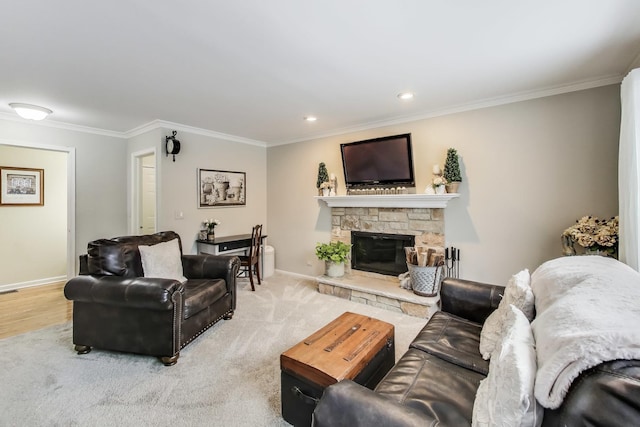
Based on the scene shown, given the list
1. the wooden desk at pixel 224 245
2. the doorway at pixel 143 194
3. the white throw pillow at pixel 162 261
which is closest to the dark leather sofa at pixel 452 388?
the white throw pillow at pixel 162 261

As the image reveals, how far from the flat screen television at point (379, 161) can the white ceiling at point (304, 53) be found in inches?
18.5

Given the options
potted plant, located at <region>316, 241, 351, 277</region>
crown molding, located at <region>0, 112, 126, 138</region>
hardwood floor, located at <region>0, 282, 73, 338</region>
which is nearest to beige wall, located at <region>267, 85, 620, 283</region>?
potted plant, located at <region>316, 241, 351, 277</region>

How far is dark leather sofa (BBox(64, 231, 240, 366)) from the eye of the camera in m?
2.34

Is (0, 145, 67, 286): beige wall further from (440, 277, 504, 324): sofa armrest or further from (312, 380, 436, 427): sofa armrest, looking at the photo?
(440, 277, 504, 324): sofa armrest

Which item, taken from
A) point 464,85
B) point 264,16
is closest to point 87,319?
point 264,16

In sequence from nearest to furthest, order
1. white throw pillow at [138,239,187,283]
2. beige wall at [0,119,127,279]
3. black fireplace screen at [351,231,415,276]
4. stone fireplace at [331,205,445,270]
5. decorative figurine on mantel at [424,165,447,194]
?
white throw pillow at [138,239,187,283] → decorative figurine on mantel at [424,165,447,194] → stone fireplace at [331,205,445,270] → black fireplace screen at [351,231,415,276] → beige wall at [0,119,127,279]

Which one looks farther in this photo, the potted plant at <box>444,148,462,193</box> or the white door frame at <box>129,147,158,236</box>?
the white door frame at <box>129,147,158,236</box>

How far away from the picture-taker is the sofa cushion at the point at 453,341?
5.29 ft

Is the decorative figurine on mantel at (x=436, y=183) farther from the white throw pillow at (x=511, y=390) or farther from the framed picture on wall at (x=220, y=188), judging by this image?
the framed picture on wall at (x=220, y=188)

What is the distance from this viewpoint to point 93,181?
14.4ft

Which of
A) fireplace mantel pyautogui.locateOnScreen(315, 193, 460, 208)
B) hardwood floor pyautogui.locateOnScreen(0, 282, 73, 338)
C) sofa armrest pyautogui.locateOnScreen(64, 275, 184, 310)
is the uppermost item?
fireplace mantel pyautogui.locateOnScreen(315, 193, 460, 208)

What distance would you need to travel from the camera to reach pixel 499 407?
958 millimetres

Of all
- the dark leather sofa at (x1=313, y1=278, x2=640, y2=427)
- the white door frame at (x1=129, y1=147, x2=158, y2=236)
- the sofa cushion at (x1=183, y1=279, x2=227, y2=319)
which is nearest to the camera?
the dark leather sofa at (x1=313, y1=278, x2=640, y2=427)

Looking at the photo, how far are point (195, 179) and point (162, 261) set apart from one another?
5.89 feet
